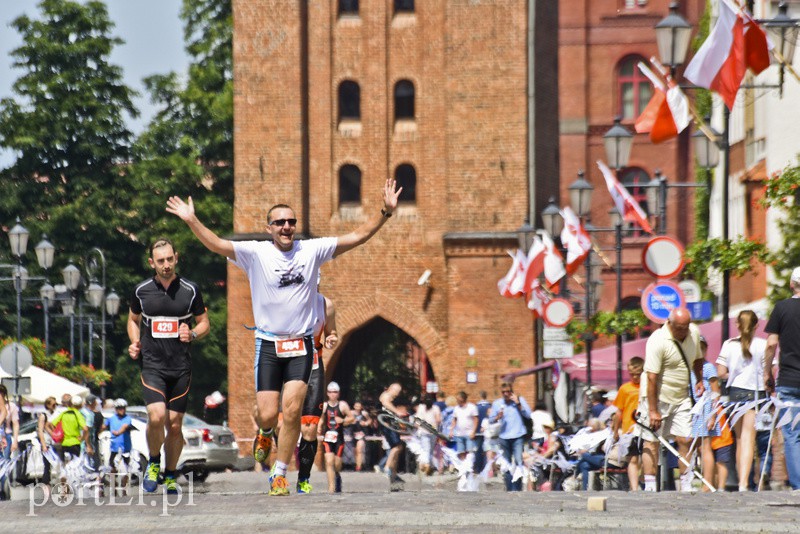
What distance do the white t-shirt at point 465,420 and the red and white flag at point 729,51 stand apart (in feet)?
29.3

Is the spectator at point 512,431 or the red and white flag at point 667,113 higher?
the red and white flag at point 667,113

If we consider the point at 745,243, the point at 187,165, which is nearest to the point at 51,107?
the point at 187,165

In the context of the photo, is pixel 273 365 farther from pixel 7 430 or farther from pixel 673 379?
pixel 7 430

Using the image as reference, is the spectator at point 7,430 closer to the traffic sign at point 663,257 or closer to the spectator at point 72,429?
the spectator at point 72,429

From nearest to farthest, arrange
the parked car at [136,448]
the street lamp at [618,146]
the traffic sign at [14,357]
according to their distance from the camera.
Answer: the parked car at [136,448] < the street lamp at [618,146] < the traffic sign at [14,357]

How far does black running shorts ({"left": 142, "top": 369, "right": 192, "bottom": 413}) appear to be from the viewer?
12.3 m

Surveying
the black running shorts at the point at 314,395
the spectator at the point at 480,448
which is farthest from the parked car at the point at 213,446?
the black running shorts at the point at 314,395

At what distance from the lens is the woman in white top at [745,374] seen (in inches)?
572

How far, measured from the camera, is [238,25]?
43.8 meters

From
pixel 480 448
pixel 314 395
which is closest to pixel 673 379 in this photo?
pixel 314 395

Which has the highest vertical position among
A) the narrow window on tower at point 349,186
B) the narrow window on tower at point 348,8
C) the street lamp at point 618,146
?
the narrow window on tower at point 348,8

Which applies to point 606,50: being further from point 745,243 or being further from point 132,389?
point 745,243

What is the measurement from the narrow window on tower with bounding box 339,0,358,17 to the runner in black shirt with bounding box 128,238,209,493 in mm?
32822

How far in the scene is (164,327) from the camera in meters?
12.3
